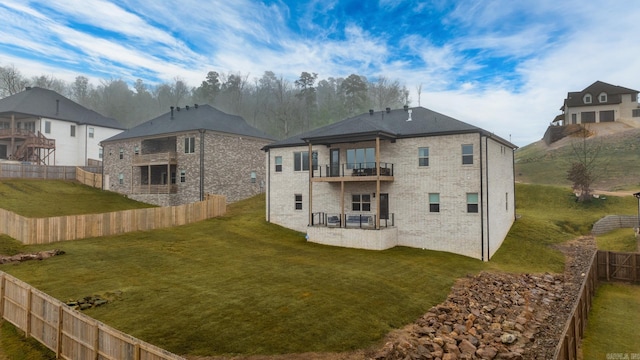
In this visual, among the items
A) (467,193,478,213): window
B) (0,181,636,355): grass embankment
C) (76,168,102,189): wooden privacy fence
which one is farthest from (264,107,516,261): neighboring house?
(76,168,102,189): wooden privacy fence

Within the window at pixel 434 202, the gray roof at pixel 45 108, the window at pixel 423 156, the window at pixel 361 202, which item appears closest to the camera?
the window at pixel 434 202

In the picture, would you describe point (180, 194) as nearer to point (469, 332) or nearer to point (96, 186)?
point (96, 186)

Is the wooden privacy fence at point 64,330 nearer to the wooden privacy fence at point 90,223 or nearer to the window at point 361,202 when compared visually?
the wooden privacy fence at point 90,223

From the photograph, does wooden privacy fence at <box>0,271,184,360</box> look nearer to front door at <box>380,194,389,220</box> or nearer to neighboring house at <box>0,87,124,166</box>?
front door at <box>380,194,389,220</box>

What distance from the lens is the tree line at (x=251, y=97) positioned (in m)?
73.5

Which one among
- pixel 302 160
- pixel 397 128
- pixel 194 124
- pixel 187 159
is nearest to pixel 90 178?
pixel 187 159

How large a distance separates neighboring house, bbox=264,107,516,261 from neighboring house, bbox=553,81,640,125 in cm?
4974

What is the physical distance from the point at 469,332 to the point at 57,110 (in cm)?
5693

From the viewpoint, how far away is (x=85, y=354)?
8508mm

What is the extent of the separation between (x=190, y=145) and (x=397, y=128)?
2182 centimetres

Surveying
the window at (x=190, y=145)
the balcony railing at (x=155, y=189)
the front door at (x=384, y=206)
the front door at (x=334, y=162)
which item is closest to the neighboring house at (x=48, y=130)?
the balcony railing at (x=155, y=189)

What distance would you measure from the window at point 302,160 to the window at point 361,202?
12.9 feet

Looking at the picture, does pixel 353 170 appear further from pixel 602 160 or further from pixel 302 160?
pixel 602 160

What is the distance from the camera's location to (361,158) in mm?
25344
